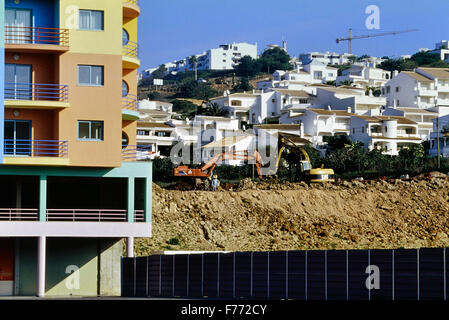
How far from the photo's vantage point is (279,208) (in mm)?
72125

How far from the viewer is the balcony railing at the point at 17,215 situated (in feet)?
143

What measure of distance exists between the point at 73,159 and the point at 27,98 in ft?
10.5

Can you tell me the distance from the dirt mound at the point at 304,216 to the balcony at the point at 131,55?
653 inches

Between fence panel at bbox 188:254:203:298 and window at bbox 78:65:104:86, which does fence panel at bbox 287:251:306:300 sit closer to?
fence panel at bbox 188:254:203:298

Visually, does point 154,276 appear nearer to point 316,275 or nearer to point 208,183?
point 316,275

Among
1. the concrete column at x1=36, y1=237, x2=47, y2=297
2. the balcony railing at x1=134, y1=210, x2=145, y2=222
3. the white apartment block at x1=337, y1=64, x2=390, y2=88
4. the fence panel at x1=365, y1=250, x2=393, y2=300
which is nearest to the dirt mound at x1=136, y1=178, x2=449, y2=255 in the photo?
the balcony railing at x1=134, y1=210, x2=145, y2=222

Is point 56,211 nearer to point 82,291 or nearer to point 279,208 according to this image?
point 82,291

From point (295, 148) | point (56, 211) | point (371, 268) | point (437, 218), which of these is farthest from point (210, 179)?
point (371, 268)

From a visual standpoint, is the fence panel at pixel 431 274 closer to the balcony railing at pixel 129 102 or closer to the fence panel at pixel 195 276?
the fence panel at pixel 195 276

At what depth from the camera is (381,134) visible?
12019 centimetres

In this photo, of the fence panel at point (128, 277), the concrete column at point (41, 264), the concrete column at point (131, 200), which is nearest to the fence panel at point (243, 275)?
the fence panel at point (128, 277)

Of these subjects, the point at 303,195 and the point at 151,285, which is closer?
the point at 151,285

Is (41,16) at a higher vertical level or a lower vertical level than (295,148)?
higher

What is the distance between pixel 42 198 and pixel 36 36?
678cm
